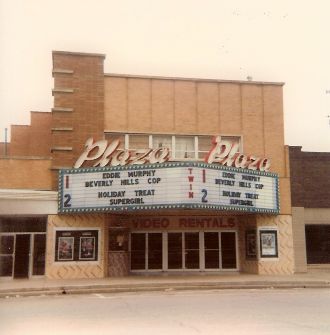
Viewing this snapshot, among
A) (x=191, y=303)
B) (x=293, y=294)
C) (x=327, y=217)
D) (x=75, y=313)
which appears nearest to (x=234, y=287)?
(x=293, y=294)

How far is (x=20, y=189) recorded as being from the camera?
23.0 metres

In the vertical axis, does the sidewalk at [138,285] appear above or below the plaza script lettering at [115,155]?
below

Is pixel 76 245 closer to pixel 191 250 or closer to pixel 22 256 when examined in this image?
pixel 22 256

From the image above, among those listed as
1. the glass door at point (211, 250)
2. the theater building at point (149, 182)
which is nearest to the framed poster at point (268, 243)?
the theater building at point (149, 182)

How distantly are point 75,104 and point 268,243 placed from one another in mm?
11597

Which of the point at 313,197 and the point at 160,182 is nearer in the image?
the point at 160,182

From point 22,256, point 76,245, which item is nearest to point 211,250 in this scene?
point 76,245

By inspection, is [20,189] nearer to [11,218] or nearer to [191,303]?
[11,218]

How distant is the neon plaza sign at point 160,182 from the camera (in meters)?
21.5

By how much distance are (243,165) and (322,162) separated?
8356mm

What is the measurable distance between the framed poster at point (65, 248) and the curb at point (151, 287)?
4.33 m

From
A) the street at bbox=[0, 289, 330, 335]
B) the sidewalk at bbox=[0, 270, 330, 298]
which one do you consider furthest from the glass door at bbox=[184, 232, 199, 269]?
the street at bbox=[0, 289, 330, 335]

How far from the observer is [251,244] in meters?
25.4

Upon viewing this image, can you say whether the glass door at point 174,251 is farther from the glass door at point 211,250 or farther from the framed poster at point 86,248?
the framed poster at point 86,248
